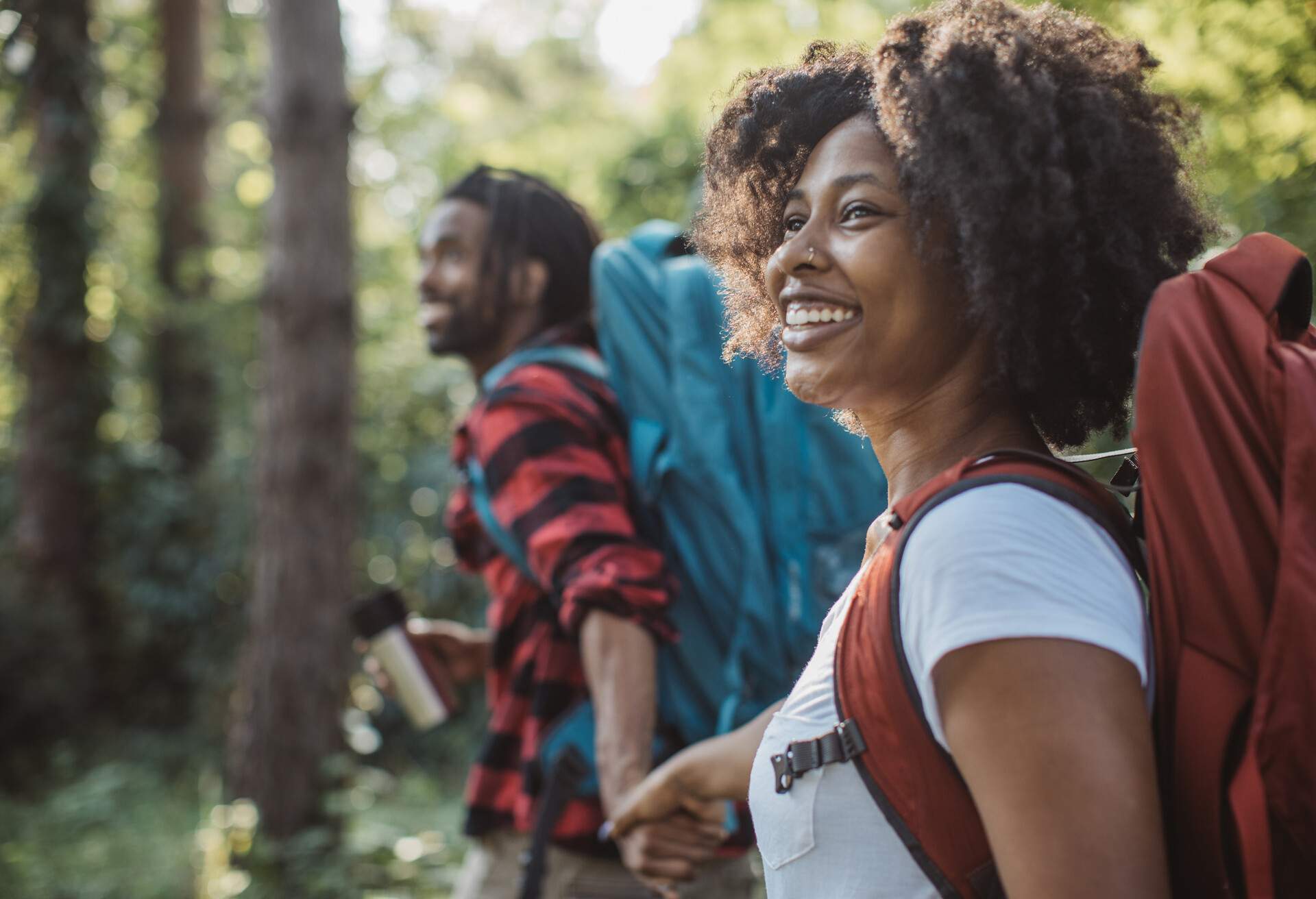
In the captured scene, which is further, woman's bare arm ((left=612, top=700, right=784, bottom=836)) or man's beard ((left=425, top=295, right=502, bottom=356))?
man's beard ((left=425, top=295, right=502, bottom=356))

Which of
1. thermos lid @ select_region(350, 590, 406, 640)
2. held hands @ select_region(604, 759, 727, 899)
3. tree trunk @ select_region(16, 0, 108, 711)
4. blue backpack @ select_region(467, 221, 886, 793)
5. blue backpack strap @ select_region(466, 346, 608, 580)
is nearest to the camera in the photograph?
held hands @ select_region(604, 759, 727, 899)

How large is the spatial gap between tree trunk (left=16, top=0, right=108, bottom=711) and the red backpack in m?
9.34

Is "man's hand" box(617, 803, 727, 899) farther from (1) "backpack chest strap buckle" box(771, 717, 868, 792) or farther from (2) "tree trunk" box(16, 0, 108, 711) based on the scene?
(2) "tree trunk" box(16, 0, 108, 711)

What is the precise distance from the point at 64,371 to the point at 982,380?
9.64 m

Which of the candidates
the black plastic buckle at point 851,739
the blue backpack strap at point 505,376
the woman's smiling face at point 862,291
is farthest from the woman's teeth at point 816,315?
the blue backpack strap at point 505,376

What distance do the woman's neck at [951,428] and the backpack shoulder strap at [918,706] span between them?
164mm

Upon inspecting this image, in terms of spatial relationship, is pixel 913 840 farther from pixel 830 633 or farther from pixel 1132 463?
pixel 1132 463

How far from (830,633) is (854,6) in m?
8.86

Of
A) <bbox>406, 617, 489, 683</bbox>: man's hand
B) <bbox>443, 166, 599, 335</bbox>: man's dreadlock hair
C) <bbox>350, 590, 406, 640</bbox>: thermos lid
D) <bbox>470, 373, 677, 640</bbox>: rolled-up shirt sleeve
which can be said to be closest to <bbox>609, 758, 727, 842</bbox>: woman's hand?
<bbox>470, 373, 677, 640</bbox>: rolled-up shirt sleeve

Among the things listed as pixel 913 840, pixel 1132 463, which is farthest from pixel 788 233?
pixel 913 840

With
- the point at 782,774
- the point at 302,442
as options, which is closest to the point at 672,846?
the point at 782,774

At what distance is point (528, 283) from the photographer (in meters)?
2.91

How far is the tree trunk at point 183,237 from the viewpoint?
1112 centimetres

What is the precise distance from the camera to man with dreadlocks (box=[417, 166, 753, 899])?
2.17 meters
